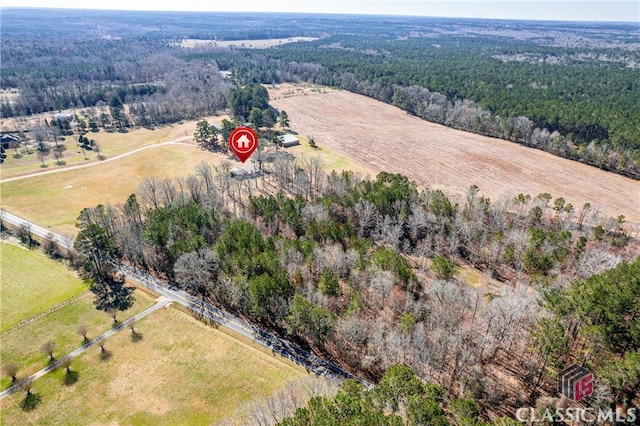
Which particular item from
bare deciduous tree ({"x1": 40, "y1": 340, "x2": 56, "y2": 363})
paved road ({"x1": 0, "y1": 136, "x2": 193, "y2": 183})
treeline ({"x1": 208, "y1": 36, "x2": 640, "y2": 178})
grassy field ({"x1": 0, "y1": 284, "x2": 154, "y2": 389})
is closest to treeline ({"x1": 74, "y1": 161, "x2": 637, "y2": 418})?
grassy field ({"x1": 0, "y1": 284, "x2": 154, "y2": 389})

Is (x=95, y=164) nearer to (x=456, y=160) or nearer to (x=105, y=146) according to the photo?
(x=105, y=146)

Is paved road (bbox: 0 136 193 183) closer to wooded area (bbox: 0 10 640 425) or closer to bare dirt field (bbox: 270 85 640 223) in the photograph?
wooded area (bbox: 0 10 640 425)

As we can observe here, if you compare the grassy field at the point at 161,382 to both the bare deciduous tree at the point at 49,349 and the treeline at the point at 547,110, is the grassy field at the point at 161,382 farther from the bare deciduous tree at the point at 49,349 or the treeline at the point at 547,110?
the treeline at the point at 547,110

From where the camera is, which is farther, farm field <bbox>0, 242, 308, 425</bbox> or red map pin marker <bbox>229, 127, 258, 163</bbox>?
red map pin marker <bbox>229, 127, 258, 163</bbox>

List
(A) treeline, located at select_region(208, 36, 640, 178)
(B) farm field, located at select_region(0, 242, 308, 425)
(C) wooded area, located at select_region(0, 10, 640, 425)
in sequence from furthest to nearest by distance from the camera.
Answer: (A) treeline, located at select_region(208, 36, 640, 178)
(B) farm field, located at select_region(0, 242, 308, 425)
(C) wooded area, located at select_region(0, 10, 640, 425)


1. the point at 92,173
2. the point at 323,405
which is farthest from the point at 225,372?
the point at 92,173

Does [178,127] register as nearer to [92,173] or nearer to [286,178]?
[92,173]
